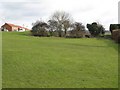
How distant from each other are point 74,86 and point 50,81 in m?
1.08

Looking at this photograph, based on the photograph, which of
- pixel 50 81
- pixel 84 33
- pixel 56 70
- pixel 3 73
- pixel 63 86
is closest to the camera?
pixel 63 86

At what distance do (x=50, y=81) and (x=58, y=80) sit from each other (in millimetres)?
396

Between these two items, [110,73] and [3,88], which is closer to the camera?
[3,88]

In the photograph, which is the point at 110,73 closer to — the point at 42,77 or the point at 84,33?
the point at 42,77

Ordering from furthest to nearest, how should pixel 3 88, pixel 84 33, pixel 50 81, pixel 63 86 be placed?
pixel 84 33 < pixel 50 81 < pixel 63 86 < pixel 3 88

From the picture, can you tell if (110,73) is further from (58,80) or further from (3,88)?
(3,88)

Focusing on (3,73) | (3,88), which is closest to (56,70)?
(3,73)

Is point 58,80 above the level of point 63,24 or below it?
below

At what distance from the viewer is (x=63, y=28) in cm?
7394

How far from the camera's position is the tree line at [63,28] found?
68.4 metres

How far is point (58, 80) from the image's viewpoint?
10.7 m

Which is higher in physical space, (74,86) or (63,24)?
(63,24)

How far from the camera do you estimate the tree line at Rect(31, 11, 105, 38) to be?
6838 centimetres

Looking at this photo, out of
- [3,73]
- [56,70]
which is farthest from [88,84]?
[3,73]
